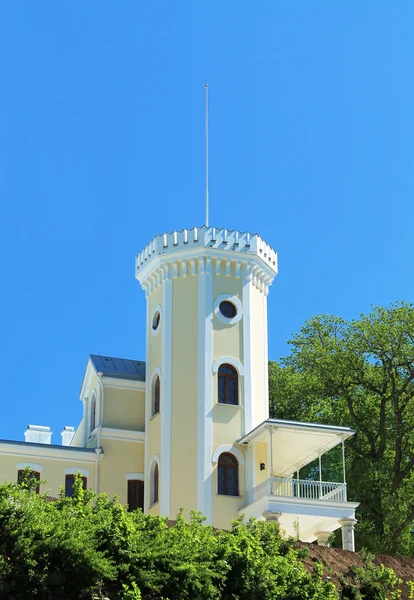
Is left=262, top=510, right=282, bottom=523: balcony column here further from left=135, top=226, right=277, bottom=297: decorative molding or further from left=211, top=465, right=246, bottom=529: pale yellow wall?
left=135, top=226, right=277, bottom=297: decorative molding

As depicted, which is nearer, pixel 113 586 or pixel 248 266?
pixel 113 586

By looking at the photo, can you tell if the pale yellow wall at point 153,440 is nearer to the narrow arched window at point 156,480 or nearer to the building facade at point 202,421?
the building facade at point 202,421

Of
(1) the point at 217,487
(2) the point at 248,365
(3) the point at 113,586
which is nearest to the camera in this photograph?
(3) the point at 113,586

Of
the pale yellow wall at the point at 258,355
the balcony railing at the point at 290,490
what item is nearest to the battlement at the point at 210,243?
the pale yellow wall at the point at 258,355

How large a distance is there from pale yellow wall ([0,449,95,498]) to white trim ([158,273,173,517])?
10.6ft

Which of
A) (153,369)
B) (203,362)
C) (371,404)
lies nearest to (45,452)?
(153,369)

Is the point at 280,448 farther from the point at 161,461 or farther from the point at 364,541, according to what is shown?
the point at 364,541

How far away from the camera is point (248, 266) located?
38.8 metres

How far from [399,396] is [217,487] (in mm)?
Answer: 10875

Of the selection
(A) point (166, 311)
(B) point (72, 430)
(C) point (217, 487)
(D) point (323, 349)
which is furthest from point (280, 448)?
(B) point (72, 430)

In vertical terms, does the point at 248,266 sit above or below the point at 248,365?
above

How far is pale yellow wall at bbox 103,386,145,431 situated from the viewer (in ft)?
129

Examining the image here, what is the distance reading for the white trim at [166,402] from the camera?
35.8 meters

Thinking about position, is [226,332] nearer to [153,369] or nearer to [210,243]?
[153,369]
